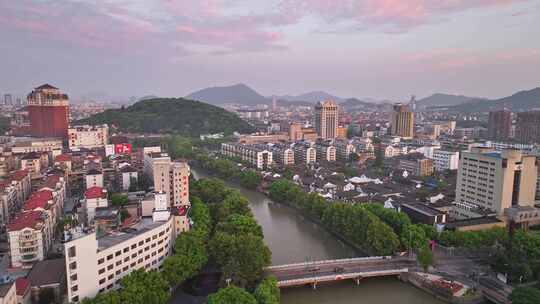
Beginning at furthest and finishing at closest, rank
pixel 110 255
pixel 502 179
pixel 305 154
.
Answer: pixel 305 154 < pixel 502 179 < pixel 110 255

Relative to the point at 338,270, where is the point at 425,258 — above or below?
above

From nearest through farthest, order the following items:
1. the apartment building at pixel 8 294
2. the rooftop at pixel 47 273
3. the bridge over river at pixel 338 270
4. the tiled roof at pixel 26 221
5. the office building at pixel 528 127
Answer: the apartment building at pixel 8 294, the rooftop at pixel 47 273, the bridge over river at pixel 338 270, the tiled roof at pixel 26 221, the office building at pixel 528 127

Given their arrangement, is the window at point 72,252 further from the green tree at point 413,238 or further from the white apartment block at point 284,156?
the white apartment block at point 284,156

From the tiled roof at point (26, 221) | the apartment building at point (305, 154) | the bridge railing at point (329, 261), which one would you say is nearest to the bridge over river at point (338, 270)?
the bridge railing at point (329, 261)

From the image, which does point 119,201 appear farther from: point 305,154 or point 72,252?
point 305,154

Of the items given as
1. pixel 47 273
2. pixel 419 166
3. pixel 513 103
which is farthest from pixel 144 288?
pixel 513 103

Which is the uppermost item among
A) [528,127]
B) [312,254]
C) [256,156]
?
[528,127]

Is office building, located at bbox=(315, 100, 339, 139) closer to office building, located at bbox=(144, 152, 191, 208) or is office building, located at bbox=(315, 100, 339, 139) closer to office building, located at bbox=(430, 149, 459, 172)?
office building, located at bbox=(430, 149, 459, 172)

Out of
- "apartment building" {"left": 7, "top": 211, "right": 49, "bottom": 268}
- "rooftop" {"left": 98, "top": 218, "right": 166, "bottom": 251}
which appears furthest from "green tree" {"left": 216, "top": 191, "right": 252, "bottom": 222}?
"apartment building" {"left": 7, "top": 211, "right": 49, "bottom": 268}
